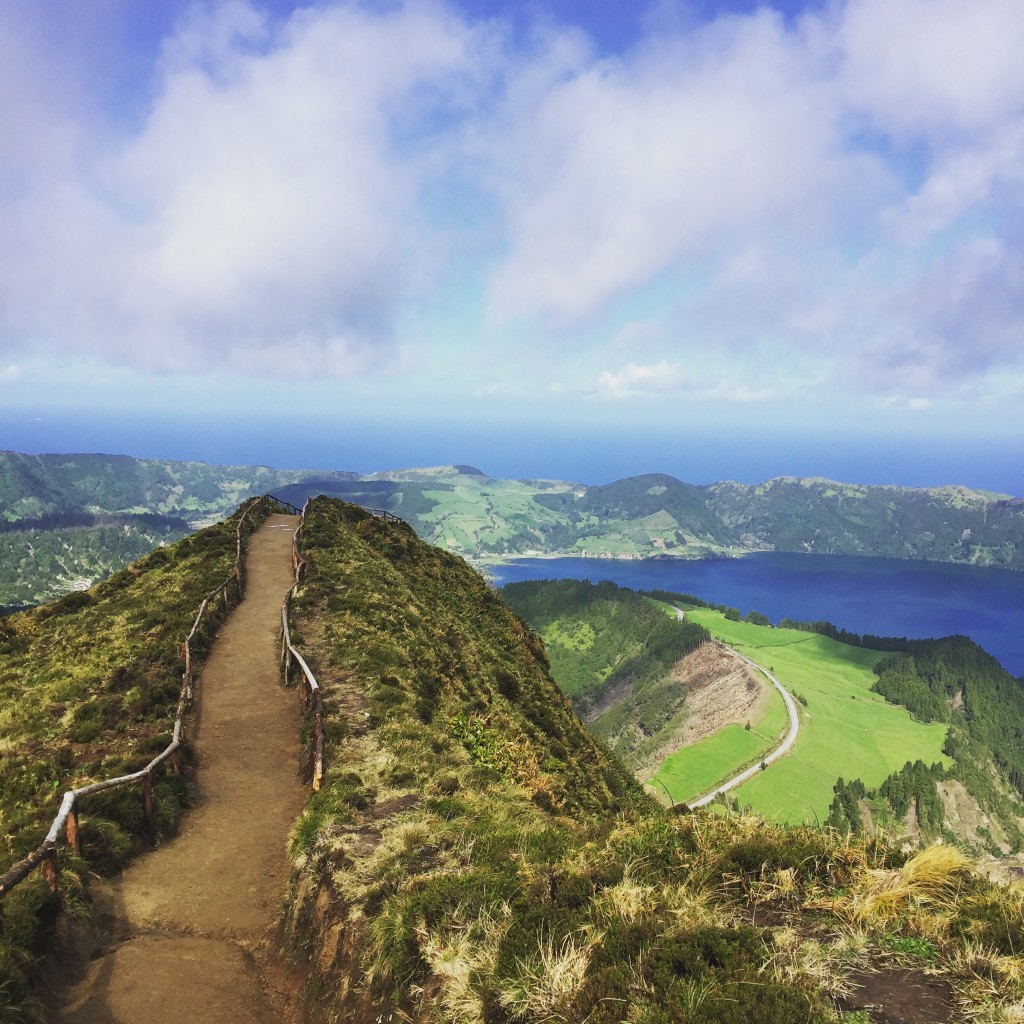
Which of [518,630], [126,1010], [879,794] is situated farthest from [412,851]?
[879,794]

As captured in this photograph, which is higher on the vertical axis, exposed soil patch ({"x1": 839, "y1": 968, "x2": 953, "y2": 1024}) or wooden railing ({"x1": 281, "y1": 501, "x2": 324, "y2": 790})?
exposed soil patch ({"x1": 839, "y1": 968, "x2": 953, "y2": 1024})

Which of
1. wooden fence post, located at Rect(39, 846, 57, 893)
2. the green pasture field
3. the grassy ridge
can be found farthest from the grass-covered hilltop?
the grassy ridge

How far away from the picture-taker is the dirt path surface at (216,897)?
8.66 metres

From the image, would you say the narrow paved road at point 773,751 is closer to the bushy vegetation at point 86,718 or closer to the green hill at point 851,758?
the green hill at point 851,758

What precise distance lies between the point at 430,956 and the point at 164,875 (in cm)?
758

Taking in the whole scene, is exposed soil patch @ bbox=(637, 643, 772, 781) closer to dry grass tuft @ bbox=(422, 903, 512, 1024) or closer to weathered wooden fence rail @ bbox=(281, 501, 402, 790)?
weathered wooden fence rail @ bbox=(281, 501, 402, 790)

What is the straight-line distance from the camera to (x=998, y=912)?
6.78m

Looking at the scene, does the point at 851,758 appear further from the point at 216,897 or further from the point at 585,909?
the point at 585,909

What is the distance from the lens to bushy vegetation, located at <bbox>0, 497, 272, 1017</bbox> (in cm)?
1017

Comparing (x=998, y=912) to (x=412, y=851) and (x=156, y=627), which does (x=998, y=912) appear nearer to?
(x=412, y=851)

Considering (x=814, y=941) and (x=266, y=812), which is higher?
(x=814, y=941)

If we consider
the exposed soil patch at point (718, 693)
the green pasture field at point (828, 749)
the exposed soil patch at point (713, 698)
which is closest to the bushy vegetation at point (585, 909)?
the green pasture field at point (828, 749)

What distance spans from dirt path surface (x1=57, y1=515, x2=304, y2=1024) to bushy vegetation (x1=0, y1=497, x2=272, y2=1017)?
2.68ft

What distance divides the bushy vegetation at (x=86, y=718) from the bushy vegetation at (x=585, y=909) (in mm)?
3791
